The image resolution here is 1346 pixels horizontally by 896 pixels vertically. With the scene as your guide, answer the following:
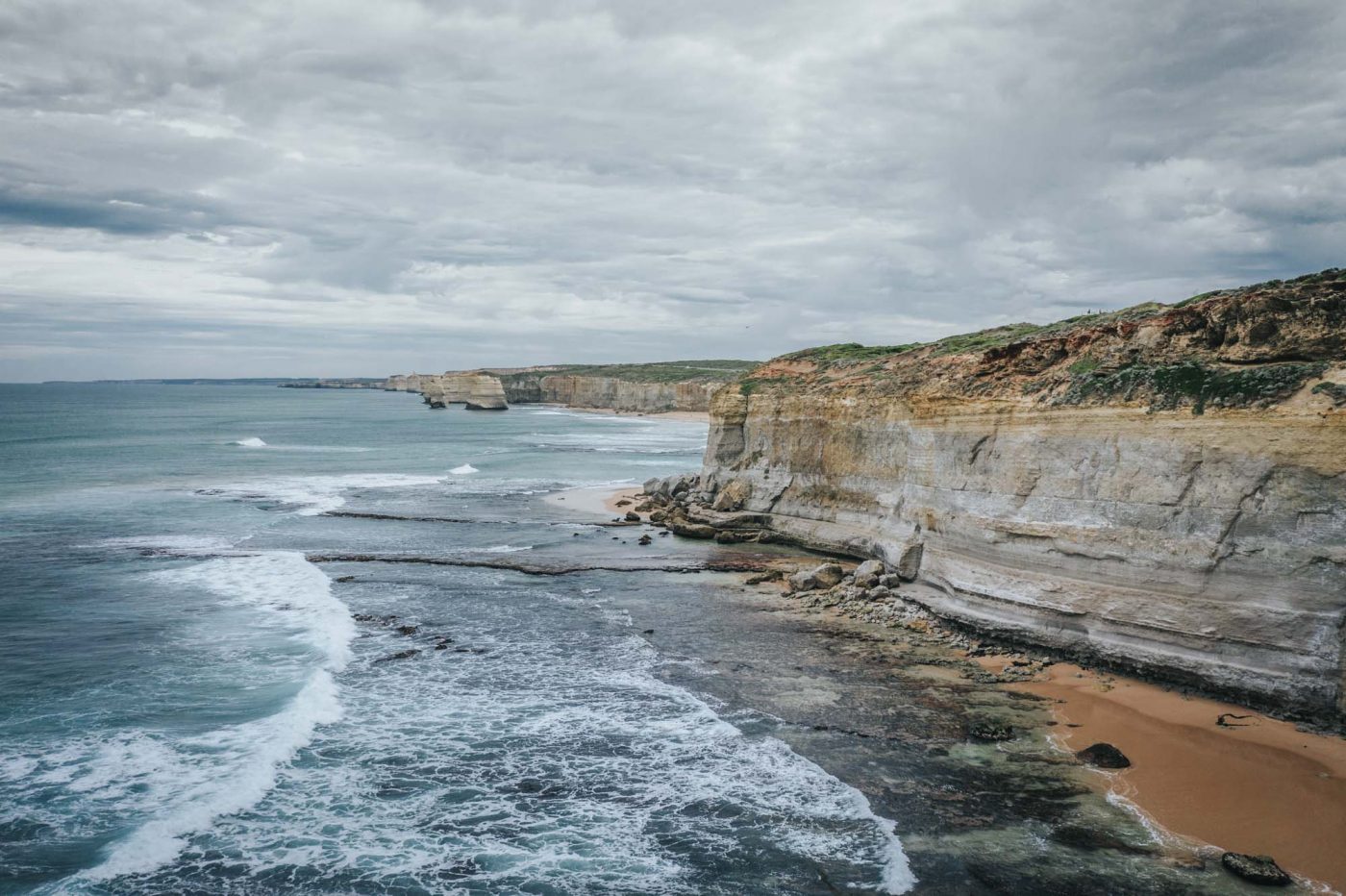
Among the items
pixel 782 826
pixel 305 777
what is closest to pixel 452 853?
pixel 305 777

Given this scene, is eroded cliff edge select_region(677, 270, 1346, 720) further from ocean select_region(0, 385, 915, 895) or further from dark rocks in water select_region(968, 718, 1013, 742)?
ocean select_region(0, 385, 915, 895)

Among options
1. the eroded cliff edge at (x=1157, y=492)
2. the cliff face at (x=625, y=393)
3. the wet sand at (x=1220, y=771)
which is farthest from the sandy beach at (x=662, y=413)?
the wet sand at (x=1220, y=771)

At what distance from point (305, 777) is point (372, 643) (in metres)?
6.46

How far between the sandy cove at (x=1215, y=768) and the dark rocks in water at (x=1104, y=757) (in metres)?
0.15

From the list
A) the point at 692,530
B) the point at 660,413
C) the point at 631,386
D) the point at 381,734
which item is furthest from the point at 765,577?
the point at 631,386

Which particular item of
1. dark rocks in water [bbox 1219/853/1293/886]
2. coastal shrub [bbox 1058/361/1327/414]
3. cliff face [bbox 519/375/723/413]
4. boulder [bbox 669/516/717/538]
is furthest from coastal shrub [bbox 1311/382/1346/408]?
cliff face [bbox 519/375/723/413]

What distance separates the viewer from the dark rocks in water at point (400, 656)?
17.5m

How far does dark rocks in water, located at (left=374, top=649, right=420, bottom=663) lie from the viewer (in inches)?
691

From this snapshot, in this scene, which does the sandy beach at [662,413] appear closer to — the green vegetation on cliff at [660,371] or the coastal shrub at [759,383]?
the green vegetation on cliff at [660,371]

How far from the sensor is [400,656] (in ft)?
58.4

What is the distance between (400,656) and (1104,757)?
44.7ft

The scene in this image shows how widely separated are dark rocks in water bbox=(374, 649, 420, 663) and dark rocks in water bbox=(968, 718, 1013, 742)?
11520mm

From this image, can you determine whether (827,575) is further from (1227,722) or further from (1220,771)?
(1220,771)

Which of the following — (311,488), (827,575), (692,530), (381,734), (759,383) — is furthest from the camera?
(311,488)
